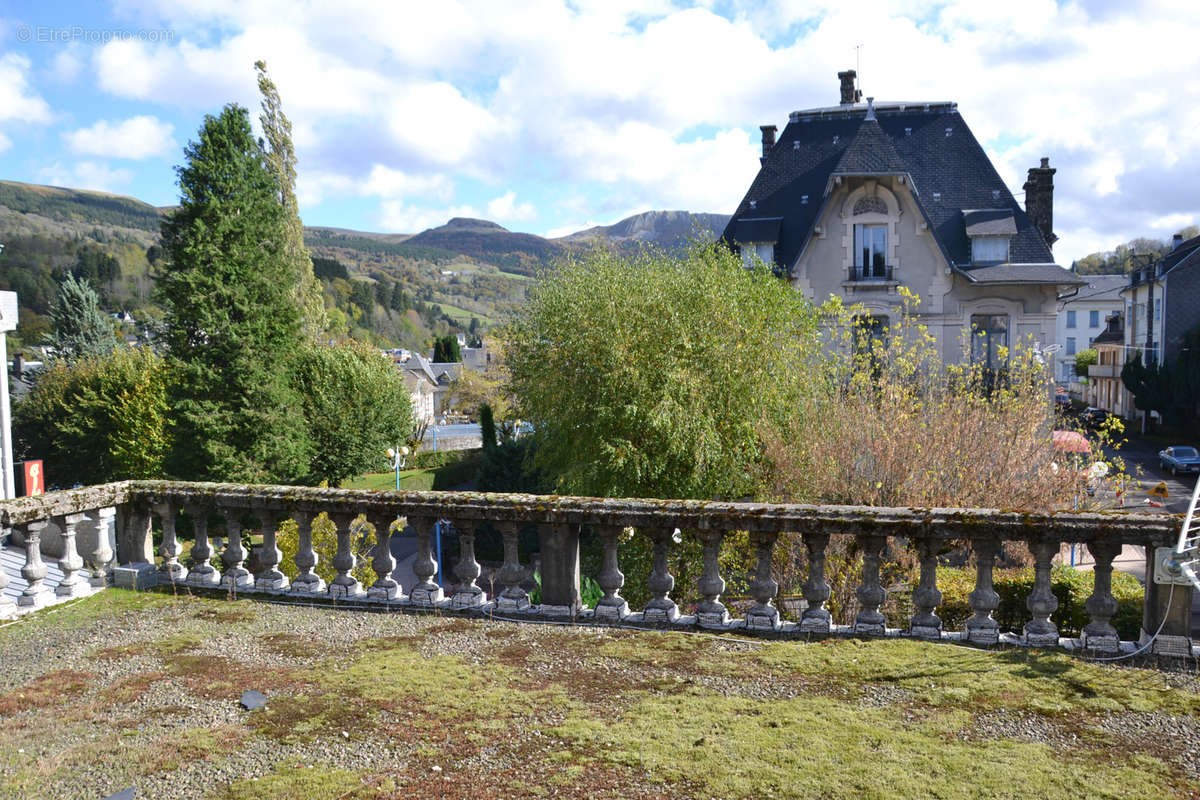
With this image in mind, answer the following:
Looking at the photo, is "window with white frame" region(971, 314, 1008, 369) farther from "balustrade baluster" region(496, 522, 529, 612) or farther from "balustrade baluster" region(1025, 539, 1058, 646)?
"balustrade baluster" region(496, 522, 529, 612)

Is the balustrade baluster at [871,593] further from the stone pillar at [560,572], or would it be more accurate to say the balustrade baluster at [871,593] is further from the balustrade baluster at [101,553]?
the balustrade baluster at [101,553]

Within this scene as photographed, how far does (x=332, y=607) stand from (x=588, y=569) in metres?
14.7

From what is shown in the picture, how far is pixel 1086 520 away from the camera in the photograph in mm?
5160

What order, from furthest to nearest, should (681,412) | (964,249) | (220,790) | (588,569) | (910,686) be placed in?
1. (964,249)
2. (588,569)
3. (681,412)
4. (910,686)
5. (220,790)

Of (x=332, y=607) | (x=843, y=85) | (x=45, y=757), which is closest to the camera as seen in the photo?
(x=45, y=757)

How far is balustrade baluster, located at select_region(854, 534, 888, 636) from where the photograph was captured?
559cm

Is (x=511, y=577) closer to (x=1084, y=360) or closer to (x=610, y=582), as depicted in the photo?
(x=610, y=582)

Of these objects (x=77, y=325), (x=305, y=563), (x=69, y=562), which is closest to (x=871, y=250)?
(x=305, y=563)

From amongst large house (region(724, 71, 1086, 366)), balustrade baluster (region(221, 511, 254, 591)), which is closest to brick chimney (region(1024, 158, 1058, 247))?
large house (region(724, 71, 1086, 366))

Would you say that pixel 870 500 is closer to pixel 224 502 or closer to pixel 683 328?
pixel 683 328

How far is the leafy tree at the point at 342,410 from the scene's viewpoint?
39188mm

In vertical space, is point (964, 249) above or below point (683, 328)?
above

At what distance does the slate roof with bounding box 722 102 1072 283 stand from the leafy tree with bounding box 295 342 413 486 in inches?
797

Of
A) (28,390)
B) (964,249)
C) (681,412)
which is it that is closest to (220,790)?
(681,412)
